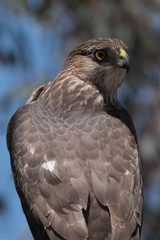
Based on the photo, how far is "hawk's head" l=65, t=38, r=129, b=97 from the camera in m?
6.38

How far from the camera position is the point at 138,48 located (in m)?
13.1

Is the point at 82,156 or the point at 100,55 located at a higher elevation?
the point at 100,55

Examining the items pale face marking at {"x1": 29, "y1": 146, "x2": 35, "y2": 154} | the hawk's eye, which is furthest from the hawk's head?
pale face marking at {"x1": 29, "y1": 146, "x2": 35, "y2": 154}

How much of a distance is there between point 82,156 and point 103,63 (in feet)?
3.32

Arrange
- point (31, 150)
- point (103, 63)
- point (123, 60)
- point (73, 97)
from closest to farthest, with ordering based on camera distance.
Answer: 1. point (31, 150)
2. point (123, 60)
3. point (103, 63)
4. point (73, 97)

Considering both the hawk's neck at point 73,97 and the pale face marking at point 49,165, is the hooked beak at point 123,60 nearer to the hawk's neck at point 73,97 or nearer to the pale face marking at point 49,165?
the hawk's neck at point 73,97

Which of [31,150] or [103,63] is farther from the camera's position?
[103,63]

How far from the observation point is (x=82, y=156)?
19.4 feet

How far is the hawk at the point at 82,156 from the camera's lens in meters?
5.72

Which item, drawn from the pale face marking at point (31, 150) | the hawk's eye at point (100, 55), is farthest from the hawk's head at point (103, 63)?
the pale face marking at point (31, 150)

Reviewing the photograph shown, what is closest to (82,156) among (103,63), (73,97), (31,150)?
(31,150)

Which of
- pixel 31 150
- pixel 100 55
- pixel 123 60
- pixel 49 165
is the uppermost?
pixel 100 55

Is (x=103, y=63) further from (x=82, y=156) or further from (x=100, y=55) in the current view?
(x=82, y=156)

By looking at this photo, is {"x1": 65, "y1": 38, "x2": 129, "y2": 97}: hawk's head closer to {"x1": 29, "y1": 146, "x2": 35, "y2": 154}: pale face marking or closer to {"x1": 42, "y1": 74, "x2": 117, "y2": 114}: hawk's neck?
{"x1": 42, "y1": 74, "x2": 117, "y2": 114}: hawk's neck
